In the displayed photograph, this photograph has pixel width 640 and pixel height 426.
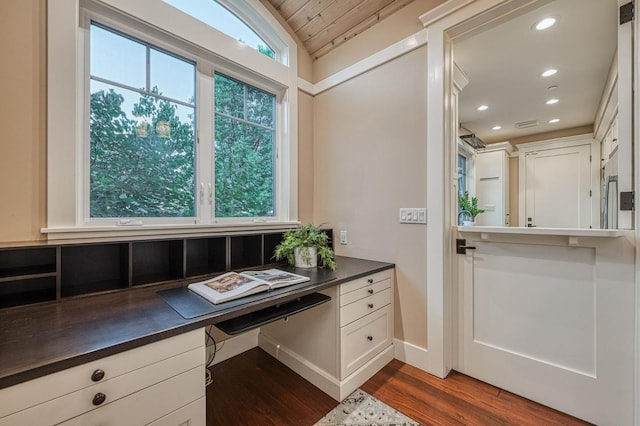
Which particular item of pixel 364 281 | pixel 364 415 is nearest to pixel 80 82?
pixel 364 281

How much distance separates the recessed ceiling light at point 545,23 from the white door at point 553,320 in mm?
1714

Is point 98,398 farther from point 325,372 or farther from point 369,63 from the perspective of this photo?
point 369,63

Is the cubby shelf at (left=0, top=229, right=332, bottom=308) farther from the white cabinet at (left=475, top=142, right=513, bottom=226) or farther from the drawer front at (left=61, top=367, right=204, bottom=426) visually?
the white cabinet at (left=475, top=142, right=513, bottom=226)

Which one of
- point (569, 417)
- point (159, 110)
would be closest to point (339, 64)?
point (159, 110)

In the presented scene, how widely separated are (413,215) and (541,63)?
2.19m

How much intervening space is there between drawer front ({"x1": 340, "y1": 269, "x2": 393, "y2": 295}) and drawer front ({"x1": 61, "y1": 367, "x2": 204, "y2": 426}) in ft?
2.97

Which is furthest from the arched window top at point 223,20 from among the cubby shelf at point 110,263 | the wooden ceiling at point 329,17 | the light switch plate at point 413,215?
the light switch plate at point 413,215

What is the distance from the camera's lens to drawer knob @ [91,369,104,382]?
0.83m

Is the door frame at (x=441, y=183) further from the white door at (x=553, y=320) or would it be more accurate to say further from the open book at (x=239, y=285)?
the open book at (x=239, y=285)

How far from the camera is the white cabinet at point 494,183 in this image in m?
4.60

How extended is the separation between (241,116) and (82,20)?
1.07 metres

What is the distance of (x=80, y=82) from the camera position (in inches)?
59.1

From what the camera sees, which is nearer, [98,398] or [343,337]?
[98,398]

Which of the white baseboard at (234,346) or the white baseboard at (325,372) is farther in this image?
the white baseboard at (234,346)
